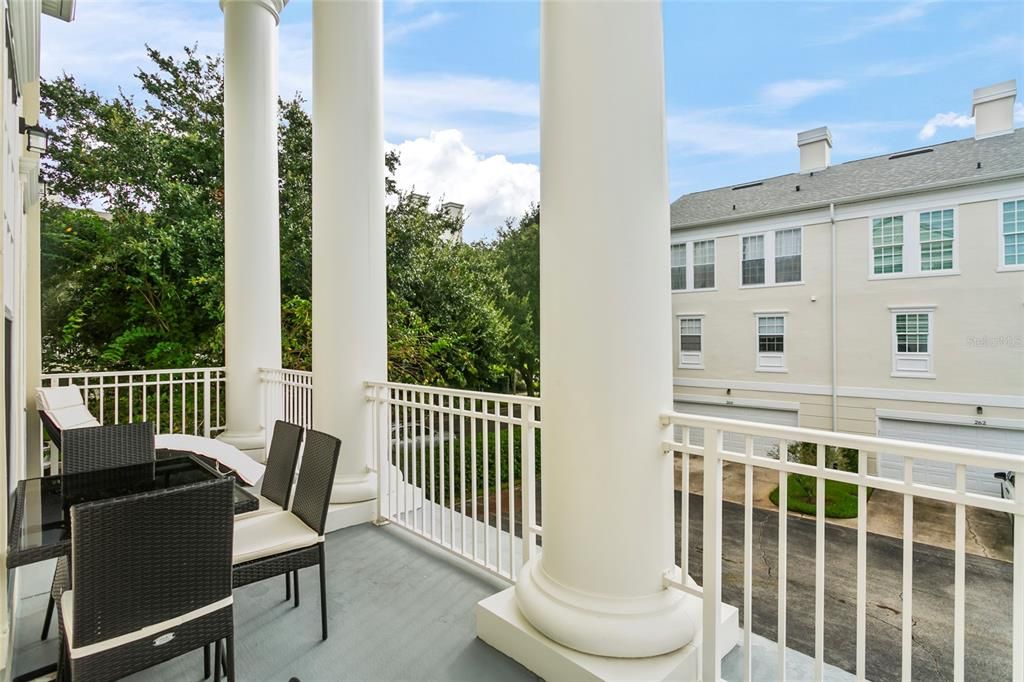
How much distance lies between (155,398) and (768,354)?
14533 millimetres

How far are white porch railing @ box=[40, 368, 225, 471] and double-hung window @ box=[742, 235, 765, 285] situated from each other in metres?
13.1

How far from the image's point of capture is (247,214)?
5.11 metres

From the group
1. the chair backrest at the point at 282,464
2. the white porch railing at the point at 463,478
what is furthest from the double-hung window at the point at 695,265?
the chair backrest at the point at 282,464

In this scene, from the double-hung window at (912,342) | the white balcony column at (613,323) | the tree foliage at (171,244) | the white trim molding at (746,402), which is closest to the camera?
the white balcony column at (613,323)

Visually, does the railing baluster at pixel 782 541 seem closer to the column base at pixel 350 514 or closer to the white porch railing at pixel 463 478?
the white porch railing at pixel 463 478

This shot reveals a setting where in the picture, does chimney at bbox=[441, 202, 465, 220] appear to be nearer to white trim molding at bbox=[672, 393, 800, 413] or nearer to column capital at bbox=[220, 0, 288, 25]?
column capital at bbox=[220, 0, 288, 25]

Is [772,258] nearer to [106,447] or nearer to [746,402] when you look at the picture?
[746,402]

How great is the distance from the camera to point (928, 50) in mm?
17125

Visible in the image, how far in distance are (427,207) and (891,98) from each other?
60.8 ft

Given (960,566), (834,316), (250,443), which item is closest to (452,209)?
(250,443)

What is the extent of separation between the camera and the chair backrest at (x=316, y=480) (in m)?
2.12

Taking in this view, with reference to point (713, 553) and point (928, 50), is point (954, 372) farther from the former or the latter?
point (713, 553)

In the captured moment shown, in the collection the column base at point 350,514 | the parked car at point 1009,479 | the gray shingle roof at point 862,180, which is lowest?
the column base at point 350,514

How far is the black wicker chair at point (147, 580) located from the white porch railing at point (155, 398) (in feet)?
13.5
